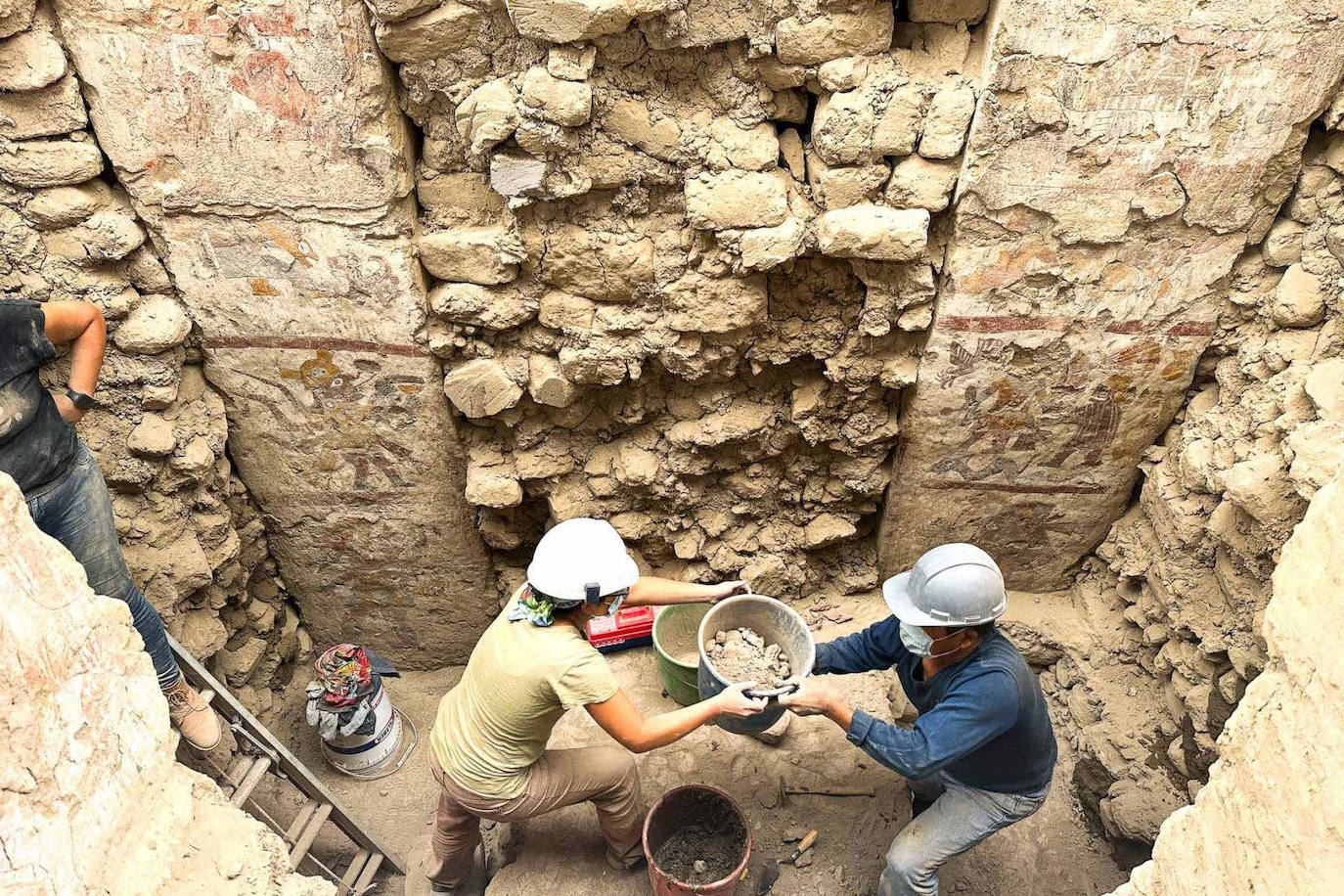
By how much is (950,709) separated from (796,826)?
3.50 ft

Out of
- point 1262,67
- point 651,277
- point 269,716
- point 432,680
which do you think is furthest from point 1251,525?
point 269,716

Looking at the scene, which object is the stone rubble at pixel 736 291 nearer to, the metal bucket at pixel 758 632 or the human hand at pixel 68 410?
the human hand at pixel 68 410

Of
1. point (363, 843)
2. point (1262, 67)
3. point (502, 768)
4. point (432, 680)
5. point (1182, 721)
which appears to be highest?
point (1262, 67)

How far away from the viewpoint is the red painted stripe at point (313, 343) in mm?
3248

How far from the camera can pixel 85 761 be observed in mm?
1405

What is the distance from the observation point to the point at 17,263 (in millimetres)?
2848

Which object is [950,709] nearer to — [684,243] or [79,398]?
[684,243]

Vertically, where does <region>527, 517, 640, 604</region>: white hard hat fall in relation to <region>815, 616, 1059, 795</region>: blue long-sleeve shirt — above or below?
above

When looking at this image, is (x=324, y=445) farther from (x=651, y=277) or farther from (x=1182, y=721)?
(x=1182, y=721)

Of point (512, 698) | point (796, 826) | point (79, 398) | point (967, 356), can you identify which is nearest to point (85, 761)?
point (512, 698)

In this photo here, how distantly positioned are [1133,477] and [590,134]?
256cm

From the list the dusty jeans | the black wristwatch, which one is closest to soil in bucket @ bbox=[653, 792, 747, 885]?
the dusty jeans

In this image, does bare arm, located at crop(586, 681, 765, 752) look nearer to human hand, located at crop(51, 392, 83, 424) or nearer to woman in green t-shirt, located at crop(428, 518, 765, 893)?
woman in green t-shirt, located at crop(428, 518, 765, 893)

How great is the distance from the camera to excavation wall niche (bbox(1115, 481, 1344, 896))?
1.27 meters
